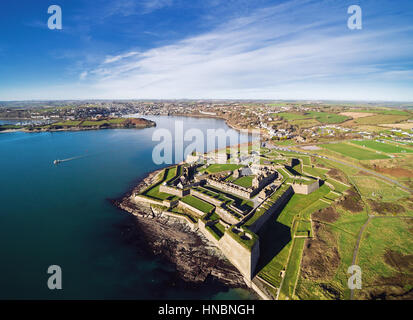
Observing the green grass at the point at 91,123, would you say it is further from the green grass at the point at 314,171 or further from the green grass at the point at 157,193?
the green grass at the point at 314,171

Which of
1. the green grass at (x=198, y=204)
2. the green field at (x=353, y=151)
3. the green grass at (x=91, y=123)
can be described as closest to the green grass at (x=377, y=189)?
the green field at (x=353, y=151)

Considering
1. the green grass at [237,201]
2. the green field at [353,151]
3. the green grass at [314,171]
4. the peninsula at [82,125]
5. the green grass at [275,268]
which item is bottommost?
the green grass at [275,268]

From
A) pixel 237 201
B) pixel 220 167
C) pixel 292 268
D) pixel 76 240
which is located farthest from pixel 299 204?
pixel 76 240
